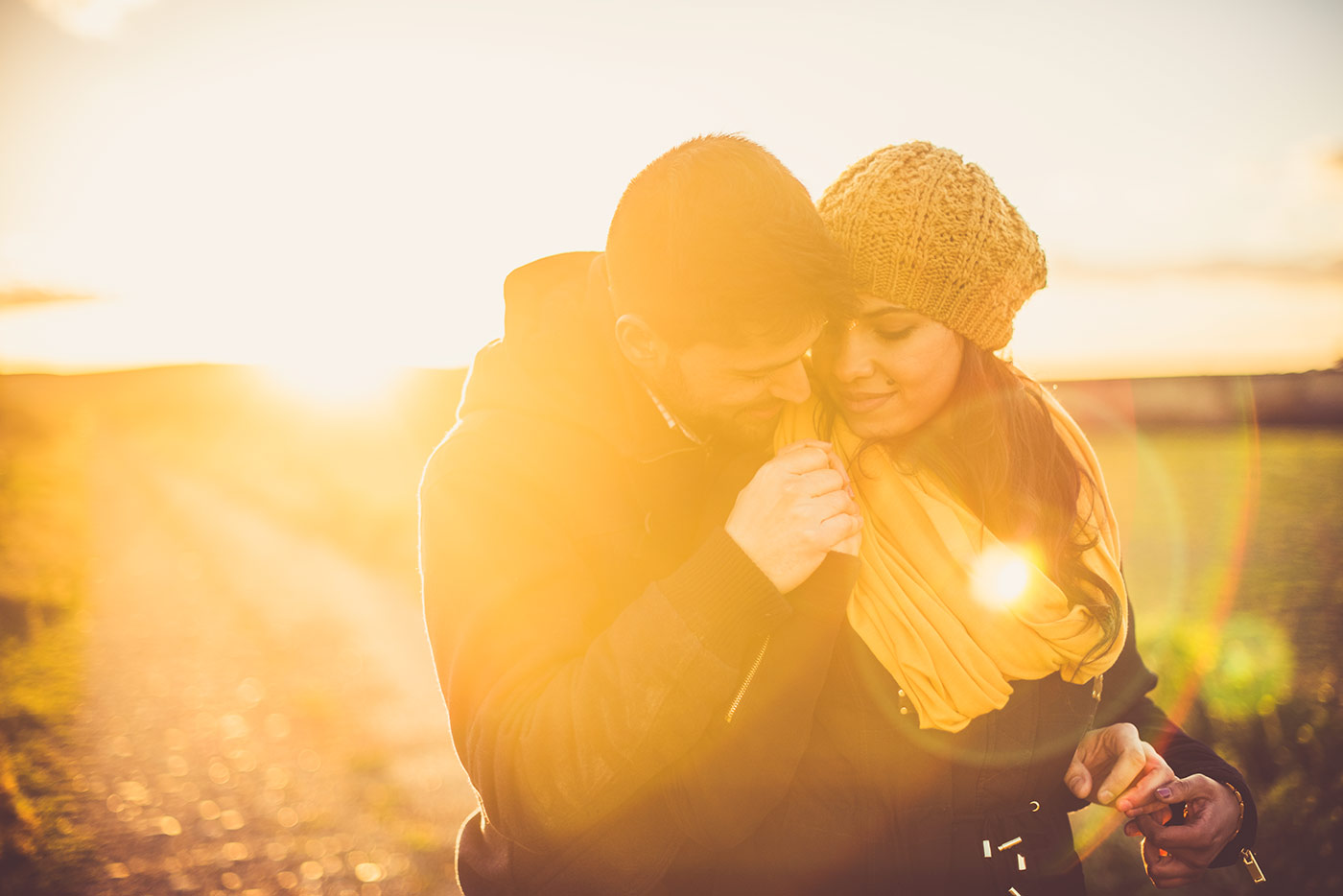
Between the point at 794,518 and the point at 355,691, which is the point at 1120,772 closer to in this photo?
the point at 794,518

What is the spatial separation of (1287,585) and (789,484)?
449 cm

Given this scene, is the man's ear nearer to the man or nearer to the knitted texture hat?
the man

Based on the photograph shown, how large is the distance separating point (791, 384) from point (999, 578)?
74cm

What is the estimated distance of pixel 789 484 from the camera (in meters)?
1.45

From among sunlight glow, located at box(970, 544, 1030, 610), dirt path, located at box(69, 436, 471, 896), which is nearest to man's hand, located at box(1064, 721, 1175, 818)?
sunlight glow, located at box(970, 544, 1030, 610)

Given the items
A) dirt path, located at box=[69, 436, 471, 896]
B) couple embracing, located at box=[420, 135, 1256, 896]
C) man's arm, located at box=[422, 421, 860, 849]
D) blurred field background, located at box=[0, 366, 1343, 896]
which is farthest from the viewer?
dirt path, located at box=[69, 436, 471, 896]

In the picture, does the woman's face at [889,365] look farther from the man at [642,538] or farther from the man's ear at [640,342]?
the man's ear at [640,342]

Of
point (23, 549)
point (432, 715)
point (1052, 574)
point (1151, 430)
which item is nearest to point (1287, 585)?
point (1151, 430)

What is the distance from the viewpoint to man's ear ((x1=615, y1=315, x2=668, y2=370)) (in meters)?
1.76

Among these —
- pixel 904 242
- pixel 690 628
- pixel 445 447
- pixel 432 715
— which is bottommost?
pixel 432 715

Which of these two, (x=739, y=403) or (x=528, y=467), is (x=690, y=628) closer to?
(x=528, y=467)

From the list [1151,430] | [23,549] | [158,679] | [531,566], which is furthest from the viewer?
[23,549]

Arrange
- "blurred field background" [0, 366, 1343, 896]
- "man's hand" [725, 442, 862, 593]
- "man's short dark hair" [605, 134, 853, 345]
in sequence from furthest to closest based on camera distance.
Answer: "blurred field background" [0, 366, 1343, 896] → "man's short dark hair" [605, 134, 853, 345] → "man's hand" [725, 442, 862, 593]

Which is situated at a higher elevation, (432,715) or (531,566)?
(531,566)
